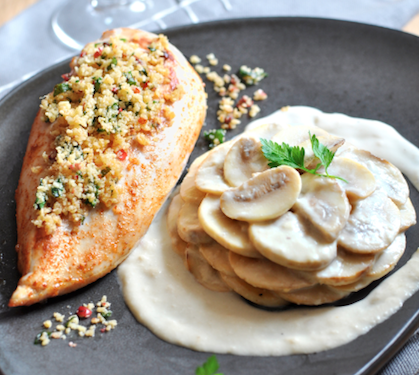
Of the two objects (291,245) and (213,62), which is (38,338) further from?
(213,62)

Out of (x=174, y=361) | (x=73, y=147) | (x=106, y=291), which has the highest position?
(x=73, y=147)

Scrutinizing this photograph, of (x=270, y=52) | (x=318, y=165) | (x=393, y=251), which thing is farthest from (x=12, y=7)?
(x=393, y=251)

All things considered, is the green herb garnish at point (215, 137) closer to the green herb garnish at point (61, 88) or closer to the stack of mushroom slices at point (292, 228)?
the stack of mushroom slices at point (292, 228)

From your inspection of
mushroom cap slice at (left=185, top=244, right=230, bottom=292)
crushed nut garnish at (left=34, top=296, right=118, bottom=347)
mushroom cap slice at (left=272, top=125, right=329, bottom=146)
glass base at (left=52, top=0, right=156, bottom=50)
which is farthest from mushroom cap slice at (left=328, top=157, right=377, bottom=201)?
glass base at (left=52, top=0, right=156, bottom=50)

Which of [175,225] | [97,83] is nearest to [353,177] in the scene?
[175,225]

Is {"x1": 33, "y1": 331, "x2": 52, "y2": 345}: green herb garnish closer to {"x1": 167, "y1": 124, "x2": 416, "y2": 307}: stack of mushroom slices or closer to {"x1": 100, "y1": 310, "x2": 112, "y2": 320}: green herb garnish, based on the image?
{"x1": 100, "y1": 310, "x2": 112, "y2": 320}: green herb garnish

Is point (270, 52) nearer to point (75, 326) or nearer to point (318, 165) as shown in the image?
point (318, 165)
